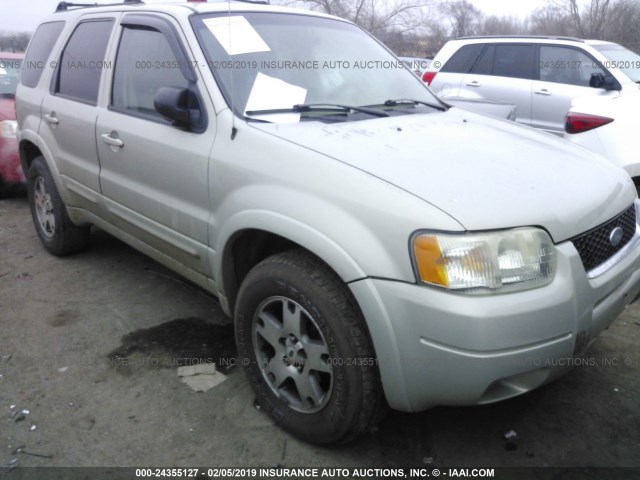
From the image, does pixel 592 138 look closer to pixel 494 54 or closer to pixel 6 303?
pixel 494 54

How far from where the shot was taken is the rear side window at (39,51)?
14.3ft

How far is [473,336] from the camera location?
6.22 feet

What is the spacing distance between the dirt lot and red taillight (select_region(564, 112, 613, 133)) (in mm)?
1706

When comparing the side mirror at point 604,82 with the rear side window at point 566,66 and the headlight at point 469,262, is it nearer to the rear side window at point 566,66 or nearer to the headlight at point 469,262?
the rear side window at point 566,66

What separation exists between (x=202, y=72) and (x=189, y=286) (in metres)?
1.81

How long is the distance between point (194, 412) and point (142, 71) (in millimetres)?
1941

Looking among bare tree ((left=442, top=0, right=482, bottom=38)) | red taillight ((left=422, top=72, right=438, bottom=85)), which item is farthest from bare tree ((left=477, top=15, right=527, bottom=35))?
red taillight ((left=422, top=72, right=438, bottom=85))

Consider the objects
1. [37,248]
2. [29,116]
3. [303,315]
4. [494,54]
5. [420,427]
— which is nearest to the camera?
[303,315]

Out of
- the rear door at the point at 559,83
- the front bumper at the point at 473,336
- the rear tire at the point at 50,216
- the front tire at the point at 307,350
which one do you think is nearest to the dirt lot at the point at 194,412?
the front tire at the point at 307,350

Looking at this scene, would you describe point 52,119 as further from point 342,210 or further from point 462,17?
point 462,17

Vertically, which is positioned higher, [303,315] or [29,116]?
[29,116]

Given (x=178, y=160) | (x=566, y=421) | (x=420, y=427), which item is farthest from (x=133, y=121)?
(x=566, y=421)

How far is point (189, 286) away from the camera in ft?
13.5

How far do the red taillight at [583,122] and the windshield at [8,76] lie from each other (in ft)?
20.4
